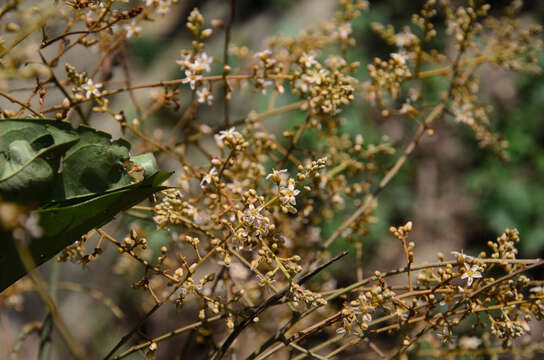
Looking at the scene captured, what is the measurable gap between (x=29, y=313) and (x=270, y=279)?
1.90 meters

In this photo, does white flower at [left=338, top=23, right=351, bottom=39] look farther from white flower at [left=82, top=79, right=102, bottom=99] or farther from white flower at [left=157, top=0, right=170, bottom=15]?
white flower at [left=82, top=79, right=102, bottom=99]

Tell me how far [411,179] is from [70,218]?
6.73ft

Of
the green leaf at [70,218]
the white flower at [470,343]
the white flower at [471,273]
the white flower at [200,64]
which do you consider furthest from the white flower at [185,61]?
the white flower at [470,343]

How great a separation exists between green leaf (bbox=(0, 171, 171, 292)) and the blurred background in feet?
4.67

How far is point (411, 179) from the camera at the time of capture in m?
2.28

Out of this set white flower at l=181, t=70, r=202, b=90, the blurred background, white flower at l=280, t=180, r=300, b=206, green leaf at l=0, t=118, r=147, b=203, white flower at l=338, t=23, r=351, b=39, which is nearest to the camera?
green leaf at l=0, t=118, r=147, b=203

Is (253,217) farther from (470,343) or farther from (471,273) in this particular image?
(470,343)

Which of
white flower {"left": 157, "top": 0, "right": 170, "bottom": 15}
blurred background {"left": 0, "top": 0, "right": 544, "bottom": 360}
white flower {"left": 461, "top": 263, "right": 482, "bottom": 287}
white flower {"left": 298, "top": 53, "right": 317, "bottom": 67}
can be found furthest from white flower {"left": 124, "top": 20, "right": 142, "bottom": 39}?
blurred background {"left": 0, "top": 0, "right": 544, "bottom": 360}

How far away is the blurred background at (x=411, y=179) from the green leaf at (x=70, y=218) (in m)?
1.42

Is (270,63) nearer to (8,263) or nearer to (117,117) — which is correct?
(117,117)

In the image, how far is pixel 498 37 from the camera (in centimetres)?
84

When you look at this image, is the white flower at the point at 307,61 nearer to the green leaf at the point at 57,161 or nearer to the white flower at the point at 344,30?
the white flower at the point at 344,30

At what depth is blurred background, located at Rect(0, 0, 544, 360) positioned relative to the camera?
1992mm

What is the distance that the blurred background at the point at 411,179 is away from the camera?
78.4 inches
